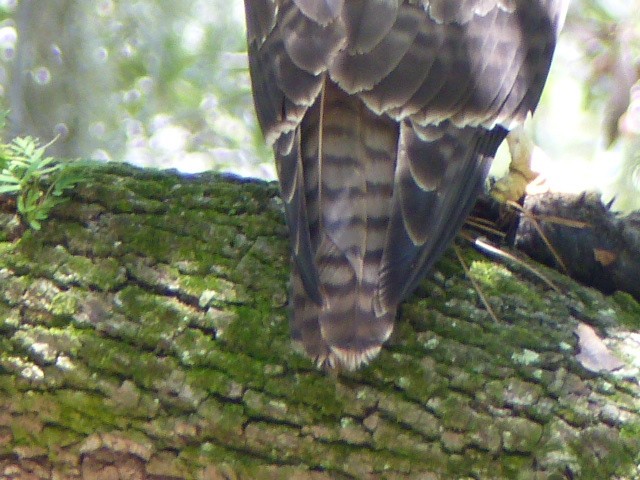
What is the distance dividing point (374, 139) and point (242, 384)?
2.13ft

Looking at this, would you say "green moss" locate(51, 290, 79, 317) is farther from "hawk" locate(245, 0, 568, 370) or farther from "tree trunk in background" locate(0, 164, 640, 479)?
"hawk" locate(245, 0, 568, 370)

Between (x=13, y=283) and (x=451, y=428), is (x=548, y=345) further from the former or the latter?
(x=13, y=283)

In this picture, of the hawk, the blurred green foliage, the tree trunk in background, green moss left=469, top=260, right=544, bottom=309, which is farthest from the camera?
the blurred green foliage

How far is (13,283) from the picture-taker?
2.06 metres

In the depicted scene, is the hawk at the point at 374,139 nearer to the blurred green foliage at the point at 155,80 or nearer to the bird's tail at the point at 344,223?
the bird's tail at the point at 344,223

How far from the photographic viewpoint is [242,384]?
6.48 feet

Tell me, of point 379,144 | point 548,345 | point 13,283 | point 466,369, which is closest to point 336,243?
point 379,144

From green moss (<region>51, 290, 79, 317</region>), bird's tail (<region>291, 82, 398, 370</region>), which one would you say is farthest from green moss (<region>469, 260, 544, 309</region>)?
green moss (<region>51, 290, 79, 317</region>)

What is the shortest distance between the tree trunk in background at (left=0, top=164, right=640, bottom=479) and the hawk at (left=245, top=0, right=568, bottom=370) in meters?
0.11

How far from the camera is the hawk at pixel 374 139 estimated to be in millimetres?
2049

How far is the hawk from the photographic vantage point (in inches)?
80.7

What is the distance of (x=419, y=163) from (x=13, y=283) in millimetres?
963

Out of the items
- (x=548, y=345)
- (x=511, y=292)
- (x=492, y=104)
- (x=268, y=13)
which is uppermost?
(x=268, y=13)

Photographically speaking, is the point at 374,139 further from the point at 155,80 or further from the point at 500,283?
the point at 155,80
